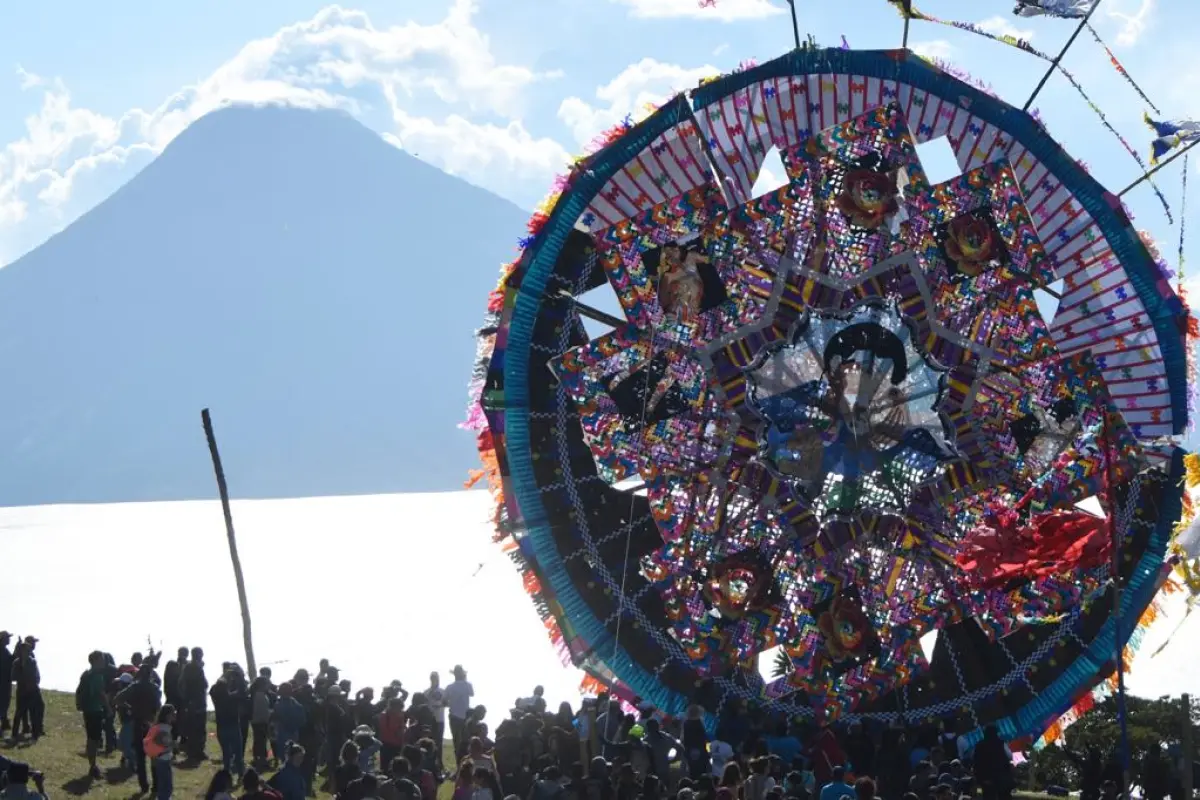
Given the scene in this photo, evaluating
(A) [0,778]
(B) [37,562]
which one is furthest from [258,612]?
(A) [0,778]

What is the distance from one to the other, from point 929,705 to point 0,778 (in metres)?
9.93

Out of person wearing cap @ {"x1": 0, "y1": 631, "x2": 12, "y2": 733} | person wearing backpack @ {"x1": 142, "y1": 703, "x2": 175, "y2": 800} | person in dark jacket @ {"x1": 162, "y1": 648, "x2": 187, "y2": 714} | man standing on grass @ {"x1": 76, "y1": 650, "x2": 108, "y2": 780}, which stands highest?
person wearing cap @ {"x1": 0, "y1": 631, "x2": 12, "y2": 733}

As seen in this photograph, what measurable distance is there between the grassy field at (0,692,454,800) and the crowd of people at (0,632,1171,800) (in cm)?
20

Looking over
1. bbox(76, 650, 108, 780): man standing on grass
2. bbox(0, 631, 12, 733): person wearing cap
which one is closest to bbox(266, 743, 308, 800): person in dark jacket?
bbox(76, 650, 108, 780): man standing on grass

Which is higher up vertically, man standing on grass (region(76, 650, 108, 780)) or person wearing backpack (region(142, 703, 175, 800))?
man standing on grass (region(76, 650, 108, 780))

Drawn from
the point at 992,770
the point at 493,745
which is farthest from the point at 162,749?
the point at 992,770

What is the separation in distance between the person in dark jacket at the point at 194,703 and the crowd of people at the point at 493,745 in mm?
20

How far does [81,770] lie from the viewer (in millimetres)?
19203

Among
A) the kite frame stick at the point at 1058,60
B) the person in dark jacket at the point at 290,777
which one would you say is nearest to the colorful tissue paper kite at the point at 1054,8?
the kite frame stick at the point at 1058,60

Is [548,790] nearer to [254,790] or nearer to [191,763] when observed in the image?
[254,790]

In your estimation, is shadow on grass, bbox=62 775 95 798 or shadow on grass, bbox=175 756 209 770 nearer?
shadow on grass, bbox=62 775 95 798

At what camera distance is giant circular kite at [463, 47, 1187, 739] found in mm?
18734

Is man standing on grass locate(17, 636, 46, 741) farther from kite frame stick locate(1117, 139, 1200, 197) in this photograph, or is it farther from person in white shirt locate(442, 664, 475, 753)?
kite frame stick locate(1117, 139, 1200, 197)

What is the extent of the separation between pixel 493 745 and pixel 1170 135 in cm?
964
